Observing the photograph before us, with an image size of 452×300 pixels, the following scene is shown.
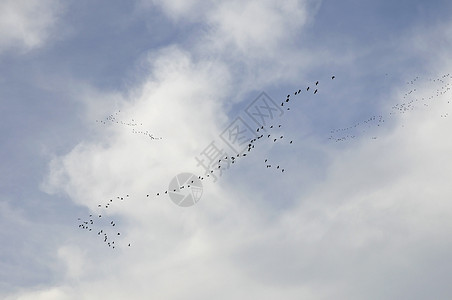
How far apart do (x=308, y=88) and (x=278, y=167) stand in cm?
2117

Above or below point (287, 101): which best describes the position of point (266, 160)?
below

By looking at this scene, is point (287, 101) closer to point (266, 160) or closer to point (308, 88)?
point (308, 88)

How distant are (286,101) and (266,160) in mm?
15913

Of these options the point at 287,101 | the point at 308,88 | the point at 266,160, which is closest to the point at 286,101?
the point at 287,101

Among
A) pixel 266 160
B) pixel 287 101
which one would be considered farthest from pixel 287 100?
pixel 266 160

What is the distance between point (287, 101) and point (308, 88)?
233 inches

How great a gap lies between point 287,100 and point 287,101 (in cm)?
150

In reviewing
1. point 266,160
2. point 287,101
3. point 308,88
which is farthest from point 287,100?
point 266,160

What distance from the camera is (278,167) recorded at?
70062 millimetres

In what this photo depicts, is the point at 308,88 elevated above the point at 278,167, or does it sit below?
above

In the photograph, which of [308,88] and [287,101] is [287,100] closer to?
[287,101]

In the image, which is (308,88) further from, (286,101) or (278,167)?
(278,167)

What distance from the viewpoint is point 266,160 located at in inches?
2697

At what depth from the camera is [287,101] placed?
69625mm
